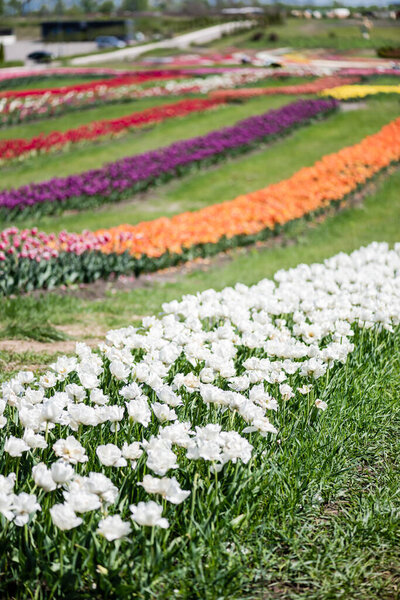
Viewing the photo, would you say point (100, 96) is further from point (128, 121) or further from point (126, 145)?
point (126, 145)

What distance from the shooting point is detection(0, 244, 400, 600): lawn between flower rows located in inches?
99.4

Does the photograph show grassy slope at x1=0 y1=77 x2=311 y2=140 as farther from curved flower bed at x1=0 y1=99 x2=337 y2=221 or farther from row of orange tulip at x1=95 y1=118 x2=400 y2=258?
row of orange tulip at x1=95 y1=118 x2=400 y2=258

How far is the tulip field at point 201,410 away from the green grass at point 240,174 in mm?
771

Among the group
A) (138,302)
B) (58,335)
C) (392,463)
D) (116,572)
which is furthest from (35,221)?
(116,572)

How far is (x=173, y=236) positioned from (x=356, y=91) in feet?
A: 70.2

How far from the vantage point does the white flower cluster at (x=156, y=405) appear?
2.58 metres

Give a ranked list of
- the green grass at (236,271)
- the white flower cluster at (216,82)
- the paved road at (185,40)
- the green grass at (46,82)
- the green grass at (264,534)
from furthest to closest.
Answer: the paved road at (185,40) → the green grass at (46,82) → the white flower cluster at (216,82) → the green grass at (236,271) → the green grass at (264,534)

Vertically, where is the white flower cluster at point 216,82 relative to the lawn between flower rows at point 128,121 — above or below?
above

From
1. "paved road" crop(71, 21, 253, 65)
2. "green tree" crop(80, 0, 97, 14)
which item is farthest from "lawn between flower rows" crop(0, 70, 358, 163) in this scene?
"green tree" crop(80, 0, 97, 14)

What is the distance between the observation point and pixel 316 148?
65.3ft

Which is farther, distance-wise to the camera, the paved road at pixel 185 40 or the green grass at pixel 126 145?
the paved road at pixel 185 40

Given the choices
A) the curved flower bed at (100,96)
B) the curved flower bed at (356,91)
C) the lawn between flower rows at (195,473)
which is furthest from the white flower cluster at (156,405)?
the curved flower bed at (356,91)

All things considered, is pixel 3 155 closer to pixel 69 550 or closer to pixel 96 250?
pixel 96 250

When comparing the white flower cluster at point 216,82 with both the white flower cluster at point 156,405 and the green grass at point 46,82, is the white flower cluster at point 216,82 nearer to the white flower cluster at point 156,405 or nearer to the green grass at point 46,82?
the green grass at point 46,82
